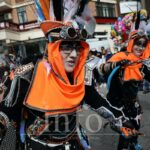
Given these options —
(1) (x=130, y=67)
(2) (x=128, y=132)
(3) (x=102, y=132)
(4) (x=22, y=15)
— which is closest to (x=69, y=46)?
(2) (x=128, y=132)

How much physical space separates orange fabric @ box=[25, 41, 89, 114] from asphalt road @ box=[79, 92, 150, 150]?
229cm

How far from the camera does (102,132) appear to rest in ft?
16.6

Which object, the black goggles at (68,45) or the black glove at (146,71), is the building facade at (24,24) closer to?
the black glove at (146,71)

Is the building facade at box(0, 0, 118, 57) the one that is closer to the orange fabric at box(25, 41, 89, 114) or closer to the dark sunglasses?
the dark sunglasses

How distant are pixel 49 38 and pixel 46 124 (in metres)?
0.62

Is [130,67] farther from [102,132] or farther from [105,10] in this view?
[105,10]

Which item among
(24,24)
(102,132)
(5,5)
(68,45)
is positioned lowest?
(102,132)

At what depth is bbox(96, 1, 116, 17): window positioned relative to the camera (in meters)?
27.9

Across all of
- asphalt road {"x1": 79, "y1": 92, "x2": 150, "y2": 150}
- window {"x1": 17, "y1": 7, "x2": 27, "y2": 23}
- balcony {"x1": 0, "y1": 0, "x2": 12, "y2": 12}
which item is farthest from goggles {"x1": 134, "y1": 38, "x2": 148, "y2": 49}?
balcony {"x1": 0, "y1": 0, "x2": 12, "y2": 12}

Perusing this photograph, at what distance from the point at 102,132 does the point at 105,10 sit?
25086 mm

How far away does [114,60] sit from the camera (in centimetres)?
365

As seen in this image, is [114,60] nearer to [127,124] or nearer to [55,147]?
[127,124]

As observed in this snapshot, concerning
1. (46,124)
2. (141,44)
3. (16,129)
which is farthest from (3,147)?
(141,44)

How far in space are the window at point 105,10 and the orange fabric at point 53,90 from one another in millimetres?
26020
